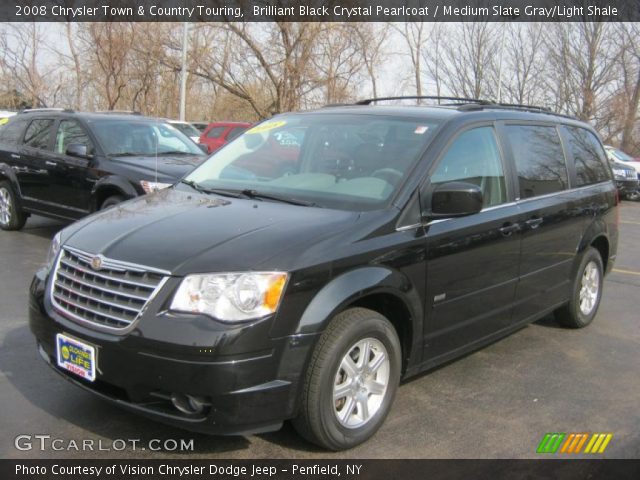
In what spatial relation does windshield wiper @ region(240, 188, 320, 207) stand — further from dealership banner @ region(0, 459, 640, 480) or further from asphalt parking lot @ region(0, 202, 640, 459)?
dealership banner @ region(0, 459, 640, 480)

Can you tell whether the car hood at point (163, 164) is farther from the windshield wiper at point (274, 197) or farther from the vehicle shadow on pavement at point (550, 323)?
the vehicle shadow on pavement at point (550, 323)

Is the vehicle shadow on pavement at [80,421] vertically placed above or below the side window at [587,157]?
below

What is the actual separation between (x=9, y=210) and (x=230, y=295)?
7737mm

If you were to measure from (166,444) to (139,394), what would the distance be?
492mm

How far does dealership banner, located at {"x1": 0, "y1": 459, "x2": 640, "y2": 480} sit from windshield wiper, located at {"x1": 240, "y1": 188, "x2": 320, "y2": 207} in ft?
4.71

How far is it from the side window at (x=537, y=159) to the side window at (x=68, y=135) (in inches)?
227

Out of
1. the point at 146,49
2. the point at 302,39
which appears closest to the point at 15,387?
the point at 302,39

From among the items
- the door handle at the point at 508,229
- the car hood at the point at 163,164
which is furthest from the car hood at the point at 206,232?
the car hood at the point at 163,164

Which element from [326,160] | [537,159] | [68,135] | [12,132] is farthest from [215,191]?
[12,132]

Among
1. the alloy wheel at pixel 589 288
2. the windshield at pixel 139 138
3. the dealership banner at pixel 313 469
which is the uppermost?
the windshield at pixel 139 138

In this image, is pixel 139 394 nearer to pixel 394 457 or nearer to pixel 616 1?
pixel 394 457

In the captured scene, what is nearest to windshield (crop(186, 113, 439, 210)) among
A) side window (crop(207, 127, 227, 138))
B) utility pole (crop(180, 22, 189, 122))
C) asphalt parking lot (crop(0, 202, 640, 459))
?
asphalt parking lot (crop(0, 202, 640, 459))

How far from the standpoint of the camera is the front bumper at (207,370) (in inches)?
114

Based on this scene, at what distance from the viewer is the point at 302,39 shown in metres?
25.1
